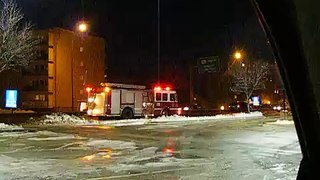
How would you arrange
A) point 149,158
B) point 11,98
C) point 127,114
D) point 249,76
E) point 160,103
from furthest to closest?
1. point 249,76
2. point 160,103
3. point 127,114
4. point 11,98
5. point 149,158

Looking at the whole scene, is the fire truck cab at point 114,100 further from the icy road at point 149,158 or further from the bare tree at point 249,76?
the bare tree at point 249,76

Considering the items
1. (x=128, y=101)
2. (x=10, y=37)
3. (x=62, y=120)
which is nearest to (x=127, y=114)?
(x=128, y=101)

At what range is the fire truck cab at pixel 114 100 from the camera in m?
40.1

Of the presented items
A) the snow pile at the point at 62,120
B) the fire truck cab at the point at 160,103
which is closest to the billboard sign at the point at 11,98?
the snow pile at the point at 62,120

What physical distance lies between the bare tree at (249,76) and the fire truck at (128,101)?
63.1 feet

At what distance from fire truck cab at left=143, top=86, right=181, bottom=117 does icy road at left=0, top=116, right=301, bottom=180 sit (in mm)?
20369

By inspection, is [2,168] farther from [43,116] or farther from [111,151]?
[43,116]

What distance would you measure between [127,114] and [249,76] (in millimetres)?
27924

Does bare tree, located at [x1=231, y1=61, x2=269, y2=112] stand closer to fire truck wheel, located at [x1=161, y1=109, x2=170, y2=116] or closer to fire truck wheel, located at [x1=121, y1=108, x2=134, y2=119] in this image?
fire truck wheel, located at [x1=161, y1=109, x2=170, y2=116]

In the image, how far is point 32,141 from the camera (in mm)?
21750

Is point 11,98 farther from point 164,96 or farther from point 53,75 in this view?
point 53,75

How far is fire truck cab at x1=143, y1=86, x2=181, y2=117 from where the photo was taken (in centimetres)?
4337

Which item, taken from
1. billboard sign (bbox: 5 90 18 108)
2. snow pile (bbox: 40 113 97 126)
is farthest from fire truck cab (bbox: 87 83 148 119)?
billboard sign (bbox: 5 90 18 108)

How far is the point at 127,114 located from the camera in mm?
42062
